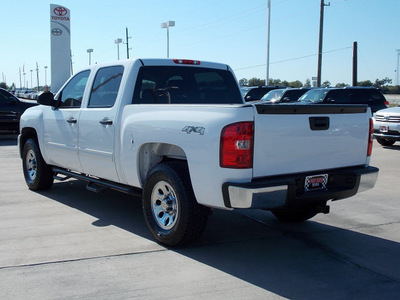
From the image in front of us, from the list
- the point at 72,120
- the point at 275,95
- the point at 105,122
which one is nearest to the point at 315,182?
the point at 105,122

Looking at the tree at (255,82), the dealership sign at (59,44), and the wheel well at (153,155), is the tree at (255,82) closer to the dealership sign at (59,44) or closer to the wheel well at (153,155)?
the dealership sign at (59,44)

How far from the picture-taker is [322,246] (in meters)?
4.84

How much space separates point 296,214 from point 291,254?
1.05 meters

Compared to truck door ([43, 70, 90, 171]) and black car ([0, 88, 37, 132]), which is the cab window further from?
black car ([0, 88, 37, 132])

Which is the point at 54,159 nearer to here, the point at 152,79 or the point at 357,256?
the point at 152,79

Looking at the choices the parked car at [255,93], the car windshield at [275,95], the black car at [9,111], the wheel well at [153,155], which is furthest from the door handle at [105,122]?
the parked car at [255,93]

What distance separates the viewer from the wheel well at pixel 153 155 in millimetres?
4781

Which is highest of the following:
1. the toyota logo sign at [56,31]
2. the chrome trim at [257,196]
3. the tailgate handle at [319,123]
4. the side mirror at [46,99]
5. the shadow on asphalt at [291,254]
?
the toyota logo sign at [56,31]

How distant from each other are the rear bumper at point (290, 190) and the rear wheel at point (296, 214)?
2.53 ft

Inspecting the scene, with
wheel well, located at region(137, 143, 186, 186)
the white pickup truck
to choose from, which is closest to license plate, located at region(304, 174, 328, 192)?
the white pickup truck

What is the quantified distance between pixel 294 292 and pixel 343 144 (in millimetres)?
1638

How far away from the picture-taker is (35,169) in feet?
24.1

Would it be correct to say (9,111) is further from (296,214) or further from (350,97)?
(296,214)

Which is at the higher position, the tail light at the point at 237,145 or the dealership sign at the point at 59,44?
the dealership sign at the point at 59,44
